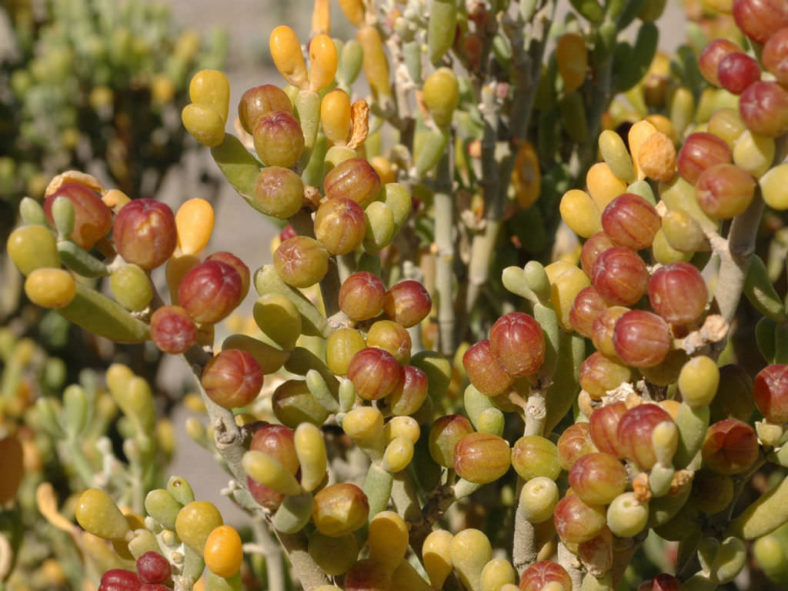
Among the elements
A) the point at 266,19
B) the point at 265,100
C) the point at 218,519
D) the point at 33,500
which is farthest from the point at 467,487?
the point at 266,19

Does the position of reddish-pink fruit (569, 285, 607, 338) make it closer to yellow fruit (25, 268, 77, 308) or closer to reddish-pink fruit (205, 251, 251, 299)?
reddish-pink fruit (205, 251, 251, 299)

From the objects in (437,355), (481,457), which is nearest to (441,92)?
(437,355)

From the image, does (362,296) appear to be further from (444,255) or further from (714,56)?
(444,255)

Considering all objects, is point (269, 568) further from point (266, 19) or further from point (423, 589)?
point (266, 19)

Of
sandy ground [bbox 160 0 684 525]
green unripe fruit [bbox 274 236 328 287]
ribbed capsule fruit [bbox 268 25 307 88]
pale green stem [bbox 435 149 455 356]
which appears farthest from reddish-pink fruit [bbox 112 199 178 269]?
sandy ground [bbox 160 0 684 525]

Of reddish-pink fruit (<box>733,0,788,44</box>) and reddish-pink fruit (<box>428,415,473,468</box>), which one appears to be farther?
reddish-pink fruit (<box>428,415,473,468</box>)

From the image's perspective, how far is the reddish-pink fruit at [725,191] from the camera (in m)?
0.55

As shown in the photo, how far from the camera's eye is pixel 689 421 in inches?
22.1

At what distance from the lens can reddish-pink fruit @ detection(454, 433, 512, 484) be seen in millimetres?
663

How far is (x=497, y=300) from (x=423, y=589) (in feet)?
1.83

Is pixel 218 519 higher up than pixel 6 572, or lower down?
higher up

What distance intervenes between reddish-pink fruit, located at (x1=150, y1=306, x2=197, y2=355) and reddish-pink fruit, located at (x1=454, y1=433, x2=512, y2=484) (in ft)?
0.69

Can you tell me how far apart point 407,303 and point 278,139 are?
0.49 ft

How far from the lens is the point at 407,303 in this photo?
70 cm
